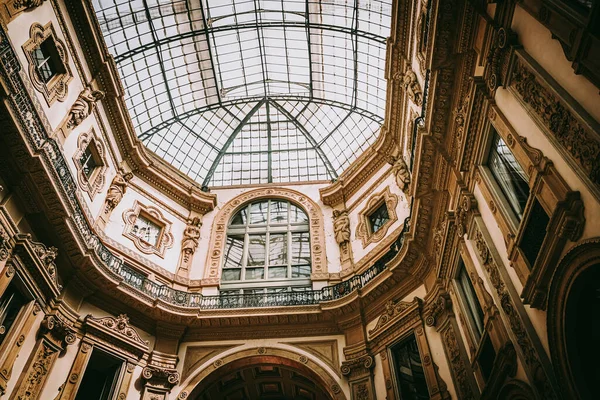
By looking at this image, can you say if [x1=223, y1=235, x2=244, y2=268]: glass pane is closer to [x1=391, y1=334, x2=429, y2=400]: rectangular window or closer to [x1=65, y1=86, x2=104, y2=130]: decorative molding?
[x1=65, y1=86, x2=104, y2=130]: decorative molding

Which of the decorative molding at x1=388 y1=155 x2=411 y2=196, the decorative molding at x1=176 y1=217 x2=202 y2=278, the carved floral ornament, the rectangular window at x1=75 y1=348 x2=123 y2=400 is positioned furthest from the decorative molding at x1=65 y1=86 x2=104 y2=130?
the decorative molding at x1=388 y1=155 x2=411 y2=196

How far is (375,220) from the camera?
711 inches

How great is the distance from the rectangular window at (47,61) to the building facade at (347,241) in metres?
0.06

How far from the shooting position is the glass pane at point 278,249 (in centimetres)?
1895

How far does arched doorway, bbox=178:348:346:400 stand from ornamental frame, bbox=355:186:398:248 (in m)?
5.53

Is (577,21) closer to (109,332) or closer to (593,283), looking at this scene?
(593,283)

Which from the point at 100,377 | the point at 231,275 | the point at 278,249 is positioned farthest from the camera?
the point at 278,249

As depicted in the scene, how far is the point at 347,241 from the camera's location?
1823cm

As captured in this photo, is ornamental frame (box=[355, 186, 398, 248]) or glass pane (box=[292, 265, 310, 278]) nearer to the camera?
ornamental frame (box=[355, 186, 398, 248])

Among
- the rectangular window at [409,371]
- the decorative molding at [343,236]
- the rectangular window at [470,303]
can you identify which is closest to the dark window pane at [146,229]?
A: the decorative molding at [343,236]

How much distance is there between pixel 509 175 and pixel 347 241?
33.0 feet

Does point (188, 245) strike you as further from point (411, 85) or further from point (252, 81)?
point (252, 81)

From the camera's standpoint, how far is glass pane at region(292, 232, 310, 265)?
18781 millimetres

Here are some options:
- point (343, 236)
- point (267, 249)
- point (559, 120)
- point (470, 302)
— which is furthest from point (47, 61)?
point (470, 302)
